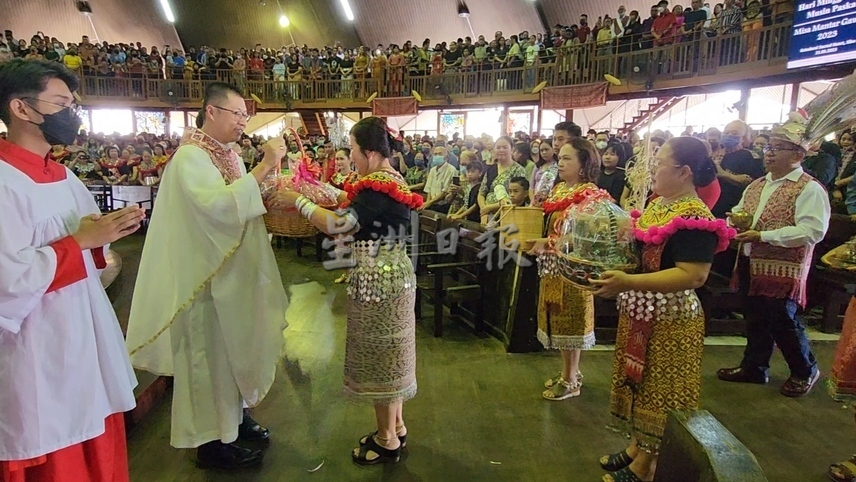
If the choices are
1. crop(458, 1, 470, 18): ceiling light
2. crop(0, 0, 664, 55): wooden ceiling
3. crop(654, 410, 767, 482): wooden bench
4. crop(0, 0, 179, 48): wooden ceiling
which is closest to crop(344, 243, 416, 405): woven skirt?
crop(654, 410, 767, 482): wooden bench

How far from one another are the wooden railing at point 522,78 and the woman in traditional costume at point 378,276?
827 cm

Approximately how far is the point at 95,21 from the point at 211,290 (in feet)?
67.9

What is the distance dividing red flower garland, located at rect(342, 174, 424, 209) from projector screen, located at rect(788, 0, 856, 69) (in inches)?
295

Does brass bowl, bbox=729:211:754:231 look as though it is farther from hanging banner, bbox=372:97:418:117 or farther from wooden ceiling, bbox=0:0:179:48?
wooden ceiling, bbox=0:0:179:48

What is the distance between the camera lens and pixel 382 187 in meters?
2.15

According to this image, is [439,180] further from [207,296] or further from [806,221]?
[207,296]

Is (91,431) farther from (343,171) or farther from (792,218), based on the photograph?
(343,171)

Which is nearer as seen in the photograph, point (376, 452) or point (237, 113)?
point (237, 113)

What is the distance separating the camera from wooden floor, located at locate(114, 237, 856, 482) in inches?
96.0

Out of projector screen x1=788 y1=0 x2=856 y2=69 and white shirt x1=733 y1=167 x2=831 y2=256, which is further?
projector screen x1=788 y1=0 x2=856 y2=69

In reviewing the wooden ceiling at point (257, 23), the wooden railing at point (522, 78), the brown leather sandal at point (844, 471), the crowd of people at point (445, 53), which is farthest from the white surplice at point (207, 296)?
the wooden ceiling at point (257, 23)

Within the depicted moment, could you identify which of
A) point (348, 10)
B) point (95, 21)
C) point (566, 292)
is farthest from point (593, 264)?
point (95, 21)

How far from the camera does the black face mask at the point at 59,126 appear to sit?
4.63ft

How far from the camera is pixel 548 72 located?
12.2 metres
